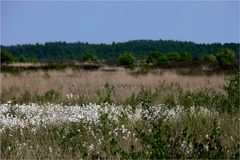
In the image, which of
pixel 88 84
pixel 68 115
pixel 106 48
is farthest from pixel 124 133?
pixel 106 48

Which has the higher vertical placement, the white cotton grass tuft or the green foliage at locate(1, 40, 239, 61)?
the green foliage at locate(1, 40, 239, 61)

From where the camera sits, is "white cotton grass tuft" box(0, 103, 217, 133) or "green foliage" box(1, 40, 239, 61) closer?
"white cotton grass tuft" box(0, 103, 217, 133)

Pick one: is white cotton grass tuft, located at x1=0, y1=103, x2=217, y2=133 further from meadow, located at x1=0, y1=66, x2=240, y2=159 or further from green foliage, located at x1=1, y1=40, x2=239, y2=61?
green foliage, located at x1=1, y1=40, x2=239, y2=61

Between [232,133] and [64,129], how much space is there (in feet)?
8.76

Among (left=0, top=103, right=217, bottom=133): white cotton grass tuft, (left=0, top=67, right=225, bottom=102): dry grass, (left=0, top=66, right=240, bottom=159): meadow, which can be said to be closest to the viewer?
(left=0, top=66, right=240, bottom=159): meadow

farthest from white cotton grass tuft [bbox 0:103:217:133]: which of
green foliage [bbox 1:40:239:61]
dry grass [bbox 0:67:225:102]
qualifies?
green foliage [bbox 1:40:239:61]

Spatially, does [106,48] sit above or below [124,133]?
above

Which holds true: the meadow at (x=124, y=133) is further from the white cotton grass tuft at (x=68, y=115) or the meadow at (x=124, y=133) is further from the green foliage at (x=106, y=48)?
the green foliage at (x=106, y=48)

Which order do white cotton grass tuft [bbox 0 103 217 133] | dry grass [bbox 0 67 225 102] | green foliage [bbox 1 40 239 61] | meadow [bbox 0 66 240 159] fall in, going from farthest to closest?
green foliage [bbox 1 40 239 61], dry grass [bbox 0 67 225 102], white cotton grass tuft [bbox 0 103 217 133], meadow [bbox 0 66 240 159]

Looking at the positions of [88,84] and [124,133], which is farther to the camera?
[88,84]

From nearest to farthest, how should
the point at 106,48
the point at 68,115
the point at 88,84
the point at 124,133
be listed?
the point at 124,133, the point at 68,115, the point at 88,84, the point at 106,48

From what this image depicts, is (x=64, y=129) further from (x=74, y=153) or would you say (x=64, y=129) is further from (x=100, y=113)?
(x=74, y=153)

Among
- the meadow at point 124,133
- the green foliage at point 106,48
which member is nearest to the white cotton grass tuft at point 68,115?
the meadow at point 124,133

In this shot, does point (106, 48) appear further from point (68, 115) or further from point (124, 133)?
point (124, 133)
